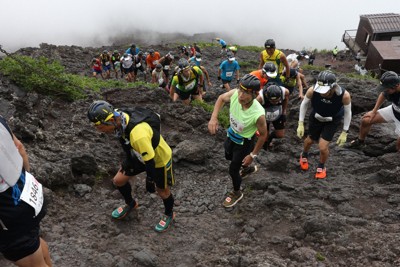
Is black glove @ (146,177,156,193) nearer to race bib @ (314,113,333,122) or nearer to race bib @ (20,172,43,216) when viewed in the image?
race bib @ (20,172,43,216)

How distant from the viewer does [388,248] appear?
14.1ft

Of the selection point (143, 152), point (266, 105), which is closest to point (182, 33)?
point (266, 105)

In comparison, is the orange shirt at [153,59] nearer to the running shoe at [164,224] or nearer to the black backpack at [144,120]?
the running shoe at [164,224]

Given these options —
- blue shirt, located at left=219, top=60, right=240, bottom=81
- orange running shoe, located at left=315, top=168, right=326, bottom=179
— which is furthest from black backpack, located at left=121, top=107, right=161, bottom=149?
blue shirt, located at left=219, top=60, right=240, bottom=81

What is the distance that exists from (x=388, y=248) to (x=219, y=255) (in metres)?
2.21

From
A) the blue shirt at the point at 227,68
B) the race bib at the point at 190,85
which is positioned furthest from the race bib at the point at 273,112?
the blue shirt at the point at 227,68

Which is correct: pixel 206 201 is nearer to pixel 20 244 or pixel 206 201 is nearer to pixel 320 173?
pixel 320 173

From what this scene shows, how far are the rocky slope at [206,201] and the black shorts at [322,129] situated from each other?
0.84 meters

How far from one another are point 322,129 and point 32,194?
17.8 feet

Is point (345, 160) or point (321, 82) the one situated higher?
point (321, 82)

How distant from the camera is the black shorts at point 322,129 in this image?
21.0 ft

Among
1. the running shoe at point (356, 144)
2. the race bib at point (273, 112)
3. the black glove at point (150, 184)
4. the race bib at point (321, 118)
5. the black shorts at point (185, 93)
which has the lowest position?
the running shoe at point (356, 144)

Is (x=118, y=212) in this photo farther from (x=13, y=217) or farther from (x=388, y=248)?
(x=388, y=248)

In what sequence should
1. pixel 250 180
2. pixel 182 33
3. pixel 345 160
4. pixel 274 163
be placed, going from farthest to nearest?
1. pixel 182 33
2. pixel 345 160
3. pixel 274 163
4. pixel 250 180
